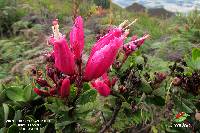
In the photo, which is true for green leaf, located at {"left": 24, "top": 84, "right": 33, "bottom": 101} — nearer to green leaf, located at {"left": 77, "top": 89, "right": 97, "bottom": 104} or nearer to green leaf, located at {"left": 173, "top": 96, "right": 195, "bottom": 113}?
green leaf, located at {"left": 77, "top": 89, "right": 97, "bottom": 104}

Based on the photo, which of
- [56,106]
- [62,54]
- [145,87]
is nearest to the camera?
[62,54]

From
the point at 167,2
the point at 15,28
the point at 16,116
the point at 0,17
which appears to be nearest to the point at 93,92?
the point at 16,116

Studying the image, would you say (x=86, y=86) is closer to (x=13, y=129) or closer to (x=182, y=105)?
(x=13, y=129)

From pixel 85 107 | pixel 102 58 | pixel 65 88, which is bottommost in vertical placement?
pixel 85 107

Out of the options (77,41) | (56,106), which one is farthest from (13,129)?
(77,41)

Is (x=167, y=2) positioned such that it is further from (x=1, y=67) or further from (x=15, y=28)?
(x=1, y=67)
